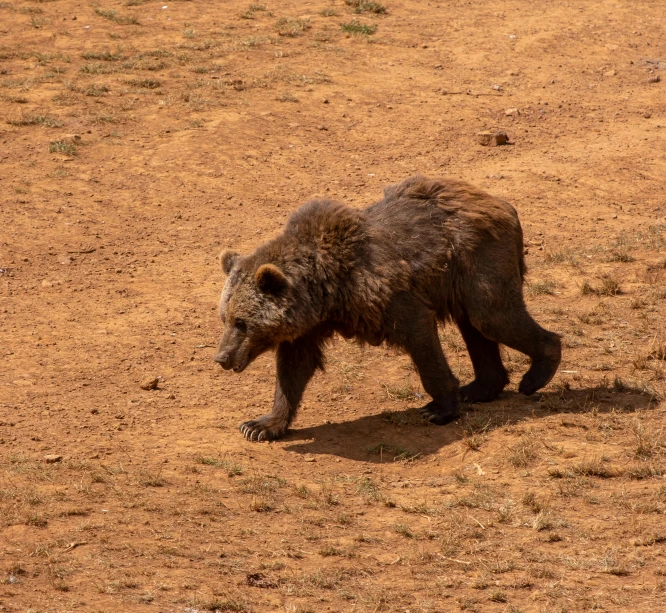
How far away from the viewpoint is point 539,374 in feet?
27.0

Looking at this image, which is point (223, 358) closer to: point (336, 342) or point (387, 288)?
point (387, 288)

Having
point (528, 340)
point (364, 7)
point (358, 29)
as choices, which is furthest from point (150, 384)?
point (364, 7)

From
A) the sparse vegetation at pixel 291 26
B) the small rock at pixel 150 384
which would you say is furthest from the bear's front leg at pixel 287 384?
the sparse vegetation at pixel 291 26

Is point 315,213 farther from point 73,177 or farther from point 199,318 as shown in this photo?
point 73,177

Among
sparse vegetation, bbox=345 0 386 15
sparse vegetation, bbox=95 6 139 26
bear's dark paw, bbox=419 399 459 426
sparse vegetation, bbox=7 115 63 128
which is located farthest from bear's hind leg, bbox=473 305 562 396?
sparse vegetation, bbox=345 0 386 15

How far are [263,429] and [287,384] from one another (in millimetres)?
391

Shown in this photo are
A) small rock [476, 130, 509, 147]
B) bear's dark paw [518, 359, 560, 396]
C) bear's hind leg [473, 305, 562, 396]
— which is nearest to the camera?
bear's hind leg [473, 305, 562, 396]

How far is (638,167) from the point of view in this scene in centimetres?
1402

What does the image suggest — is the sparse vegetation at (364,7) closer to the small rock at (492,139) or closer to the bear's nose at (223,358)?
the small rock at (492,139)

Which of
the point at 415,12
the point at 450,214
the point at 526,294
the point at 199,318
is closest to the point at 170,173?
the point at 199,318

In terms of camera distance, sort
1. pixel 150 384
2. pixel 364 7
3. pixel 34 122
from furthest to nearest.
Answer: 1. pixel 364 7
2. pixel 34 122
3. pixel 150 384

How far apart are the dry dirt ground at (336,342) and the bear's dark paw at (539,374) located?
0.45 ft

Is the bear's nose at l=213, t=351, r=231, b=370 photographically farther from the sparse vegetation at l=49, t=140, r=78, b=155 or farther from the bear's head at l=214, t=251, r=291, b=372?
the sparse vegetation at l=49, t=140, r=78, b=155

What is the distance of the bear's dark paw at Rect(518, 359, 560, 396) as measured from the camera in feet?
26.9
